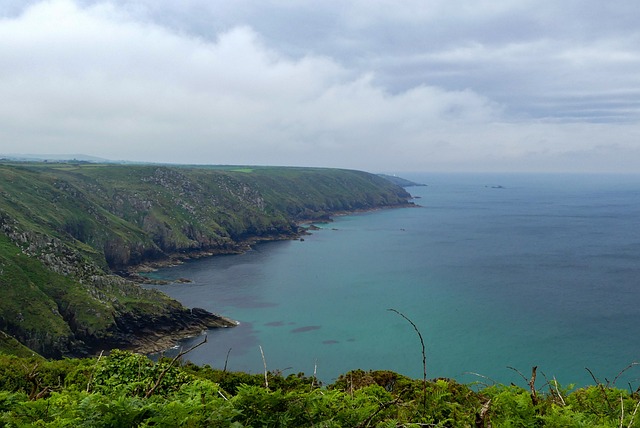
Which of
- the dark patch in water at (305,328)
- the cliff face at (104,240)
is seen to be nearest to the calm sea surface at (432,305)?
the dark patch in water at (305,328)

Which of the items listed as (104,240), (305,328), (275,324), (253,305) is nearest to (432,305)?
(305,328)

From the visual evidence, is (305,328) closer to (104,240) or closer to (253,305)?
(253,305)

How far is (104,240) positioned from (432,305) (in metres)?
80.5

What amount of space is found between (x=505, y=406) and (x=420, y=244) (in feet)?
456

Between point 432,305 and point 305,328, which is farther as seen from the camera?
point 432,305

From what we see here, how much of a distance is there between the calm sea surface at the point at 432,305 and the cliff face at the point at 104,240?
10.8m

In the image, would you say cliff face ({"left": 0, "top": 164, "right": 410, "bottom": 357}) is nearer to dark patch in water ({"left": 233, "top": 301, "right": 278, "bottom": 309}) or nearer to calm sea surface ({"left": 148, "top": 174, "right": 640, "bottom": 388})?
dark patch in water ({"left": 233, "top": 301, "right": 278, "bottom": 309})

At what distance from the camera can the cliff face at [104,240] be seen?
62.6m

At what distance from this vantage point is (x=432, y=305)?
84188mm

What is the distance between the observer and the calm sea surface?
60281 mm

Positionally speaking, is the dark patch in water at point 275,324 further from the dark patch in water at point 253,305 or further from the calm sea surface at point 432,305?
the dark patch in water at point 253,305

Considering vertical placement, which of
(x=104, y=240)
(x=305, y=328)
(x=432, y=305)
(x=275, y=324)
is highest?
(x=104, y=240)

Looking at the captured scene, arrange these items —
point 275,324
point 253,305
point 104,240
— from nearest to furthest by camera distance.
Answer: point 275,324, point 253,305, point 104,240

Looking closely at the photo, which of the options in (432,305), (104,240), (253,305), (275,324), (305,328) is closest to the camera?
(305,328)
